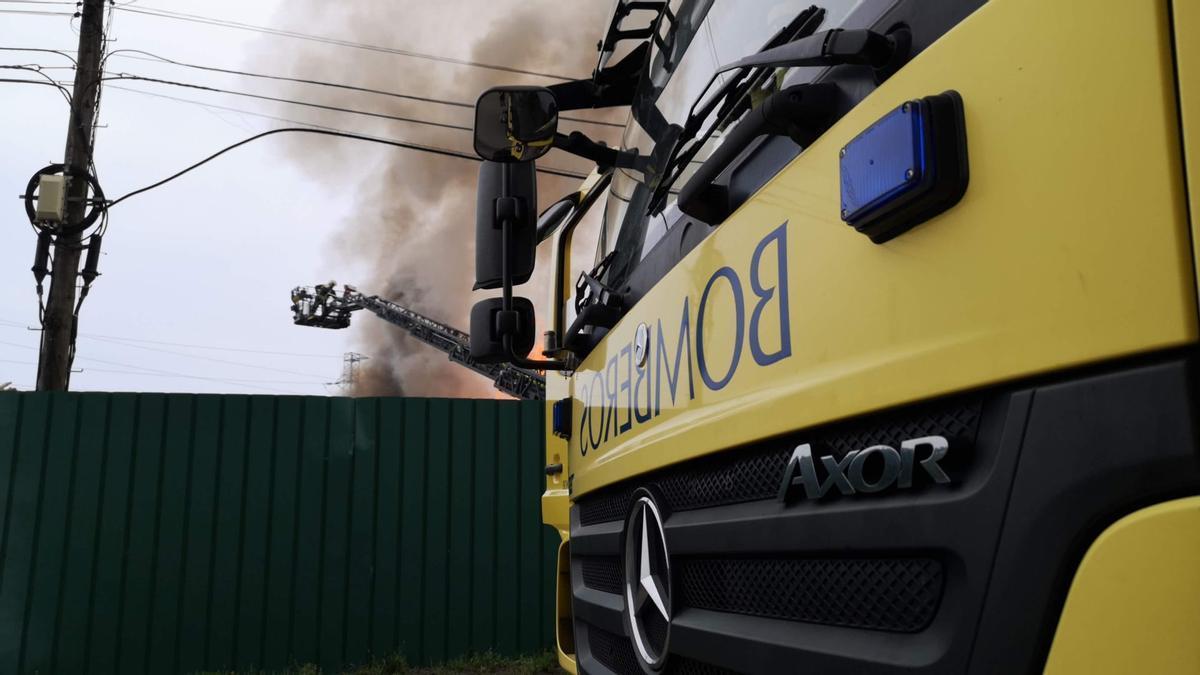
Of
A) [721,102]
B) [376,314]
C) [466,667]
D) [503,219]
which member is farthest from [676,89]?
[376,314]

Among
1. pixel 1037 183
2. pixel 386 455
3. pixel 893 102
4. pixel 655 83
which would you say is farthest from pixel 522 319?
pixel 386 455

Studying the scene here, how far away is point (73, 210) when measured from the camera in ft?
27.7

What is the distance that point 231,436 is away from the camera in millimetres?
6227

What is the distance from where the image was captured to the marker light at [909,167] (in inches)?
33.6

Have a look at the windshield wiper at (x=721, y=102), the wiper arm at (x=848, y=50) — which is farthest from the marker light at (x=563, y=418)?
the wiper arm at (x=848, y=50)

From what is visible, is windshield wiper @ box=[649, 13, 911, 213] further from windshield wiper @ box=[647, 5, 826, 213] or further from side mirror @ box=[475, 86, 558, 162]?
side mirror @ box=[475, 86, 558, 162]

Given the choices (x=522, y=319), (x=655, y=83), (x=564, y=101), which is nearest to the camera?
(x=655, y=83)

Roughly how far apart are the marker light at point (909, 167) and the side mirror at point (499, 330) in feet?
4.49

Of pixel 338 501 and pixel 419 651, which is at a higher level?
pixel 338 501

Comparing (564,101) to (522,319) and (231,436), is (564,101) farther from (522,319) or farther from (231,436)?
(231,436)

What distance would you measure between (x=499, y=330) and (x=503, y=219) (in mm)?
291

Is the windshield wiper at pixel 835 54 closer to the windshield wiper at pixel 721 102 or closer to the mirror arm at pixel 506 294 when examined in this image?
the windshield wiper at pixel 721 102

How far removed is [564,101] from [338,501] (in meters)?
4.59

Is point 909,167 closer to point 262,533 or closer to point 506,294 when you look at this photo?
point 506,294
